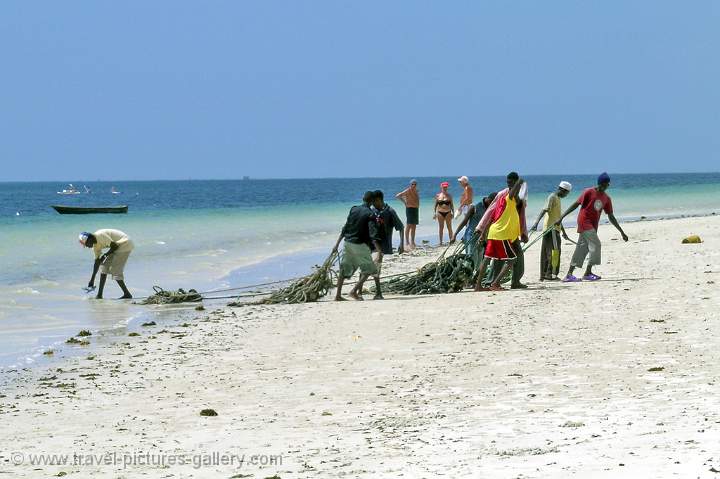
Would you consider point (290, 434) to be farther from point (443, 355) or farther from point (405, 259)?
point (405, 259)

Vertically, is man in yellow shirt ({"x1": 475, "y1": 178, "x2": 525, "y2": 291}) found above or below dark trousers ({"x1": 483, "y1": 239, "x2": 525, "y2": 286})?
above

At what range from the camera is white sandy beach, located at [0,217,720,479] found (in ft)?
16.6

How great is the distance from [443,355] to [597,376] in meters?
1.58

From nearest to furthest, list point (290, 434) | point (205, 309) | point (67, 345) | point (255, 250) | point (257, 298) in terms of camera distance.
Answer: point (290, 434) → point (67, 345) → point (205, 309) → point (257, 298) → point (255, 250)

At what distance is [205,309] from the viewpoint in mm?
12586

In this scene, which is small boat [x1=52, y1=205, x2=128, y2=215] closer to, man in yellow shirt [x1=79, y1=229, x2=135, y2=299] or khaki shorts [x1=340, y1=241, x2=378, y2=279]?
man in yellow shirt [x1=79, y1=229, x2=135, y2=299]

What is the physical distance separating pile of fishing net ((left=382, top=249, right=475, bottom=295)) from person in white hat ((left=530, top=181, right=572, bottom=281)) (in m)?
1.10

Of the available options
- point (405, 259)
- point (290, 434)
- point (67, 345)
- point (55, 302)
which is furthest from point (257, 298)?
point (290, 434)

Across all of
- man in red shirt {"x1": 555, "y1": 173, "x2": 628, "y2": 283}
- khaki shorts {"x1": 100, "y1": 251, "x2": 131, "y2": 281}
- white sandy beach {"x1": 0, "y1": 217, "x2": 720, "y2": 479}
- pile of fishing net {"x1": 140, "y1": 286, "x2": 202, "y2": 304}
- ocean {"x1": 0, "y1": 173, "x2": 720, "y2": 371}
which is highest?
man in red shirt {"x1": 555, "y1": 173, "x2": 628, "y2": 283}

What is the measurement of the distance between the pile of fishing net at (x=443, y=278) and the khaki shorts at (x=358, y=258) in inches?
41.3

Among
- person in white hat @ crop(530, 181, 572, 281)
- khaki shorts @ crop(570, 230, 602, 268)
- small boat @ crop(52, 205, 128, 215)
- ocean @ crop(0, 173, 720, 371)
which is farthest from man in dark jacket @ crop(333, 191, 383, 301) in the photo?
small boat @ crop(52, 205, 128, 215)

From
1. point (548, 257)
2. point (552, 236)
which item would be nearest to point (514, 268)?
point (552, 236)

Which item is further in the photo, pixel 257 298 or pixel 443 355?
pixel 257 298

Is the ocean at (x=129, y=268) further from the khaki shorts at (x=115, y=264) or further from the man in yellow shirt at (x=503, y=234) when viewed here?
the man in yellow shirt at (x=503, y=234)
